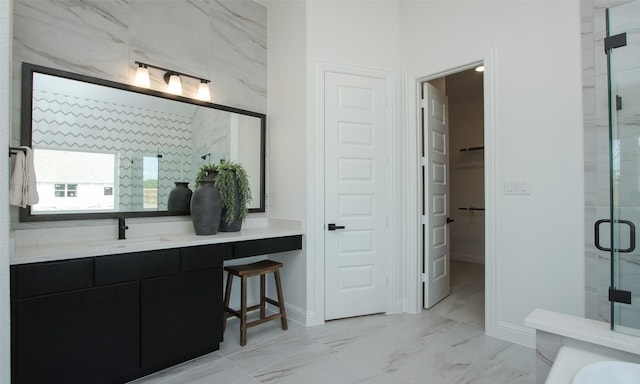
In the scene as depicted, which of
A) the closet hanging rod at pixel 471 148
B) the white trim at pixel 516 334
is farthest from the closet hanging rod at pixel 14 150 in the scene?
the closet hanging rod at pixel 471 148

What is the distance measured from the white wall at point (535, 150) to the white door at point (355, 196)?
3.25ft

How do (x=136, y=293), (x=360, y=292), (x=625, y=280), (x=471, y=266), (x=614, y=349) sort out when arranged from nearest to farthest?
(x=614, y=349) < (x=625, y=280) < (x=136, y=293) < (x=360, y=292) < (x=471, y=266)

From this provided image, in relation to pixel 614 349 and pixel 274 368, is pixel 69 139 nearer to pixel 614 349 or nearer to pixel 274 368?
pixel 274 368

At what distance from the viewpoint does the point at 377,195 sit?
314cm

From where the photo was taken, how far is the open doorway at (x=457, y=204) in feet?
10.7

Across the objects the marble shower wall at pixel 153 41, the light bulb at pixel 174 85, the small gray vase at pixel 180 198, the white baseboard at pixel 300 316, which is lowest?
the white baseboard at pixel 300 316

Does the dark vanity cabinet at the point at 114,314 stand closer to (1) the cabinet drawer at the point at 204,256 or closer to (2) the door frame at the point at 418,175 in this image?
(1) the cabinet drawer at the point at 204,256

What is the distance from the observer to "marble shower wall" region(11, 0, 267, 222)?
2121 millimetres

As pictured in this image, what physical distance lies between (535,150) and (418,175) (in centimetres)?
103

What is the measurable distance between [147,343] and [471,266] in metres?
4.97

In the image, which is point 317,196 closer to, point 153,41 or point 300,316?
point 300,316

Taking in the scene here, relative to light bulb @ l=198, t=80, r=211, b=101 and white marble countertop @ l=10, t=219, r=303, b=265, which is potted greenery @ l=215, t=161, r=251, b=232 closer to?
white marble countertop @ l=10, t=219, r=303, b=265

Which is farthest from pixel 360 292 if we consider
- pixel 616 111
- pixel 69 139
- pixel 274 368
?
pixel 69 139

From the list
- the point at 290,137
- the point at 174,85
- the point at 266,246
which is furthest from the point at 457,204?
the point at 174,85
